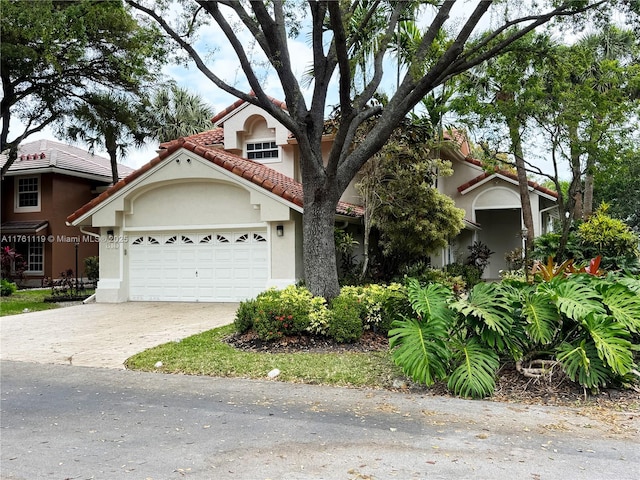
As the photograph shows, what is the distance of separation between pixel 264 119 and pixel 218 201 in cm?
419

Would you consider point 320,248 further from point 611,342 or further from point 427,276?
point 427,276

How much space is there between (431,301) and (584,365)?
1.98 meters

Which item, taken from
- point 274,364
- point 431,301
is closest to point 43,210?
point 274,364

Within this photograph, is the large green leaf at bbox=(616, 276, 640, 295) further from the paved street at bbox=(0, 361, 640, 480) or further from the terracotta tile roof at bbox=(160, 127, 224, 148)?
the terracotta tile roof at bbox=(160, 127, 224, 148)

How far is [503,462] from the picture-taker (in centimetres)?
427

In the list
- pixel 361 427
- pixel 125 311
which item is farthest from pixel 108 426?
pixel 125 311

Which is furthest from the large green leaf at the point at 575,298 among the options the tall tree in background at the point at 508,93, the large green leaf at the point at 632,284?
the tall tree in background at the point at 508,93

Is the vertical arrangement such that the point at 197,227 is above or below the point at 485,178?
below

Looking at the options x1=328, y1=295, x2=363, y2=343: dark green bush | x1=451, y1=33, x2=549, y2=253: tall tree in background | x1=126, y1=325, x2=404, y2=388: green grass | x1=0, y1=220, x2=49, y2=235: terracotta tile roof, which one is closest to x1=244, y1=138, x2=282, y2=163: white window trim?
x1=451, y1=33, x2=549, y2=253: tall tree in background

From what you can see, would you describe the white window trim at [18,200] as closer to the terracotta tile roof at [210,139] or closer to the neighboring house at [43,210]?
the neighboring house at [43,210]

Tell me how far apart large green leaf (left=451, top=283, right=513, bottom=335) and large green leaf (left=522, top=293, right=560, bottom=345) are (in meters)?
0.22

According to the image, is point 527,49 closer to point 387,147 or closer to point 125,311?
point 387,147

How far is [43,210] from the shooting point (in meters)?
23.9

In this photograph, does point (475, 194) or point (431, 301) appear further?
point (475, 194)
